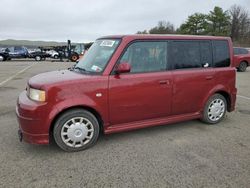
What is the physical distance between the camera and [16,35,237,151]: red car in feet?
12.7

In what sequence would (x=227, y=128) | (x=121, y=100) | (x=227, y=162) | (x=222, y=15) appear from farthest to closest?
(x=222, y=15) < (x=227, y=128) < (x=121, y=100) < (x=227, y=162)

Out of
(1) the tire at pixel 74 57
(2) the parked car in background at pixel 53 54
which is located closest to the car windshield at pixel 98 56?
(1) the tire at pixel 74 57

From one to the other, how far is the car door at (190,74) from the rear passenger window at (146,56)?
0.21m

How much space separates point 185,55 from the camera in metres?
4.87

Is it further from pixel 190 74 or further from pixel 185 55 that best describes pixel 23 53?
pixel 190 74

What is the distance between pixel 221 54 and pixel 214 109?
3.75 ft

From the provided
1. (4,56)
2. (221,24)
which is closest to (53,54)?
(4,56)

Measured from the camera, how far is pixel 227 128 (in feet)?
17.0

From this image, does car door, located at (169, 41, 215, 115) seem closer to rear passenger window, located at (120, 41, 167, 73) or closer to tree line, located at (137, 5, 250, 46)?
rear passenger window, located at (120, 41, 167, 73)

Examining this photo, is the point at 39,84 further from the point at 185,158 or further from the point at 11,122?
the point at 185,158

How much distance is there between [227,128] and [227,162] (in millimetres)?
1637

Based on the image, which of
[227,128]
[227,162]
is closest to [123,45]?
[227,162]

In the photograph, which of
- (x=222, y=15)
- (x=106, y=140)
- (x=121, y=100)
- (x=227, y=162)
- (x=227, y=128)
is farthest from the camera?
(x=222, y=15)

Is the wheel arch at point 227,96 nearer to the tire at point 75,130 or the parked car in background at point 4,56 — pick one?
the tire at point 75,130
